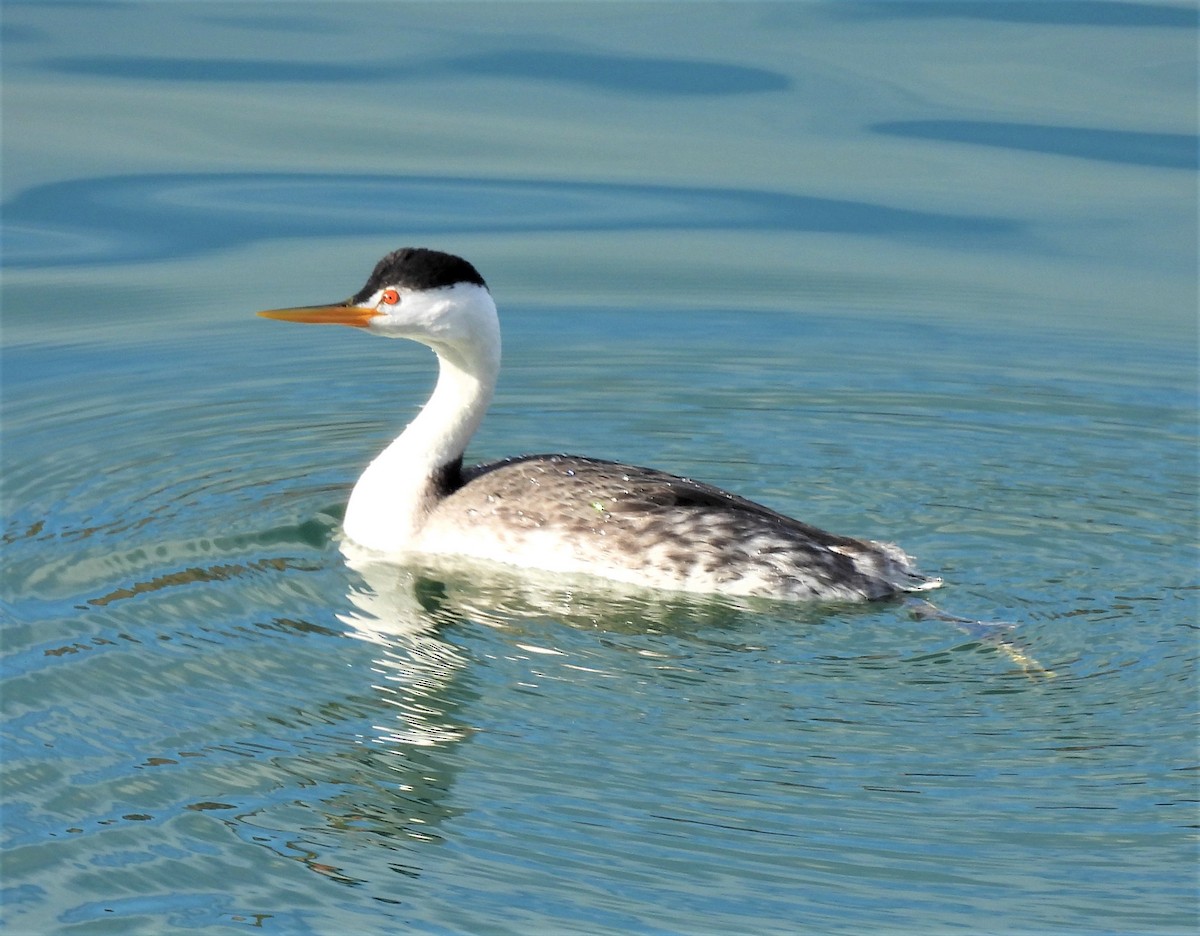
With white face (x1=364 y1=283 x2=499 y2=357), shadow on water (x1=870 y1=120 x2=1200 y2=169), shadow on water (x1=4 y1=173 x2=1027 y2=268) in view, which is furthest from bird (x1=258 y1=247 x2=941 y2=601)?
shadow on water (x1=870 y1=120 x2=1200 y2=169)

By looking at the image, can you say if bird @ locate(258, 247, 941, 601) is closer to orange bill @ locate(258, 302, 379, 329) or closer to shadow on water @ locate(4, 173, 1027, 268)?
orange bill @ locate(258, 302, 379, 329)

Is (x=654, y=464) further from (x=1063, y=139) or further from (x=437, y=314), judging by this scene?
(x=1063, y=139)

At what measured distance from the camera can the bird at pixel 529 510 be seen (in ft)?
30.1

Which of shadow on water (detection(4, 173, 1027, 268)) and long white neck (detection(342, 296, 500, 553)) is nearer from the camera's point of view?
long white neck (detection(342, 296, 500, 553))

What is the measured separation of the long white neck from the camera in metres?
9.87

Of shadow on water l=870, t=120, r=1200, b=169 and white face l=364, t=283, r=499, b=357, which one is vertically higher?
shadow on water l=870, t=120, r=1200, b=169

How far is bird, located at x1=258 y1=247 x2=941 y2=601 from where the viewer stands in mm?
9180

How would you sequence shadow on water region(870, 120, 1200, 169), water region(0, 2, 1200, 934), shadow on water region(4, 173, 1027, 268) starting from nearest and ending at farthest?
water region(0, 2, 1200, 934)
shadow on water region(4, 173, 1027, 268)
shadow on water region(870, 120, 1200, 169)

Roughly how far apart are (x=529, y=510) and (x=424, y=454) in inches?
30.4

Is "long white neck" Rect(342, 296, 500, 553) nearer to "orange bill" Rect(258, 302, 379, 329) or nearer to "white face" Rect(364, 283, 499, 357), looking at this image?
"white face" Rect(364, 283, 499, 357)

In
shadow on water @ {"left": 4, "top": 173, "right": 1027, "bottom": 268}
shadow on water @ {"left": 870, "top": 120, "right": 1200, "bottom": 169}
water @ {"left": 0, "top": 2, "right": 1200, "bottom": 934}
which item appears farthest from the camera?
shadow on water @ {"left": 870, "top": 120, "right": 1200, "bottom": 169}

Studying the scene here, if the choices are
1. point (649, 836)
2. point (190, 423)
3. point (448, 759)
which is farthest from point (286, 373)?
point (649, 836)

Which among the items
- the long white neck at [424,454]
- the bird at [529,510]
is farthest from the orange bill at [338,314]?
the long white neck at [424,454]

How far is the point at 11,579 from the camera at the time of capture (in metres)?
9.20
